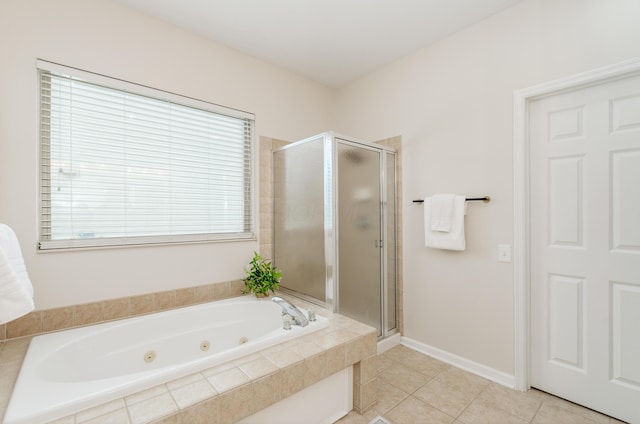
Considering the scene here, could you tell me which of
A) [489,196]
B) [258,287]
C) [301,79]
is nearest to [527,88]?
[489,196]

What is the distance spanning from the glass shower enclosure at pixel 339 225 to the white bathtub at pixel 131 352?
0.41 meters

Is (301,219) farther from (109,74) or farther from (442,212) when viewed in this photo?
(109,74)

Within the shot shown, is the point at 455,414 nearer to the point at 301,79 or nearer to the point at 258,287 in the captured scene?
the point at 258,287

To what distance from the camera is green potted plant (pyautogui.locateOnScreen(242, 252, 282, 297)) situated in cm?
247

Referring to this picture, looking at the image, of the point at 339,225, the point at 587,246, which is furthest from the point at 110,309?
the point at 587,246

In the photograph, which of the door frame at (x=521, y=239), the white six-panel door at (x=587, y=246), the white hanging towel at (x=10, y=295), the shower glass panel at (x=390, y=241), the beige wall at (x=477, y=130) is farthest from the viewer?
the shower glass panel at (x=390, y=241)

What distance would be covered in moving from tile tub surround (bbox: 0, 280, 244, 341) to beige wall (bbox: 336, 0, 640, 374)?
5.70 ft

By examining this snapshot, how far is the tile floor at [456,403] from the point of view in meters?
1.71

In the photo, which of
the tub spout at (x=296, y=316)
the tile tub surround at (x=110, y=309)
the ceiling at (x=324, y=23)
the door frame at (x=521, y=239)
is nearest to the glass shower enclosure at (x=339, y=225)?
the tub spout at (x=296, y=316)

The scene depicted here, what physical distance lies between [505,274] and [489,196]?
0.57 m

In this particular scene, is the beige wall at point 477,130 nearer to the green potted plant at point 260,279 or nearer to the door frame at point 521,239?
the door frame at point 521,239

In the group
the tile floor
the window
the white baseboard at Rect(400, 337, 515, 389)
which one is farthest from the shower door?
the white baseboard at Rect(400, 337, 515, 389)

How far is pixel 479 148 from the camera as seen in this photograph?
7.15 feet

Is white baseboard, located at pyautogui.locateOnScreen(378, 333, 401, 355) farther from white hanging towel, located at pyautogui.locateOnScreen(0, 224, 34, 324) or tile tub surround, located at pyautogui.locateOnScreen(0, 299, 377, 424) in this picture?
white hanging towel, located at pyautogui.locateOnScreen(0, 224, 34, 324)
